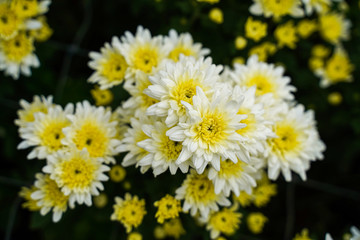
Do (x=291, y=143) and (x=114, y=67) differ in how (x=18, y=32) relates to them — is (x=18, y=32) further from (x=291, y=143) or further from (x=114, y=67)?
(x=291, y=143)

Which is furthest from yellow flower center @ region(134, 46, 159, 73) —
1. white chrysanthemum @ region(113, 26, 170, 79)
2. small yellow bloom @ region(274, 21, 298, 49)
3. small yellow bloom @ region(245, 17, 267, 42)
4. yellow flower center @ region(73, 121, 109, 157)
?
small yellow bloom @ region(274, 21, 298, 49)

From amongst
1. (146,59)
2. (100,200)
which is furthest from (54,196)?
(146,59)

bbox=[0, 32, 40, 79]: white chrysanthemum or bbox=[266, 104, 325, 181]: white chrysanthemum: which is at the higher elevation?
bbox=[0, 32, 40, 79]: white chrysanthemum

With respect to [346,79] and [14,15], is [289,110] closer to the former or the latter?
[346,79]

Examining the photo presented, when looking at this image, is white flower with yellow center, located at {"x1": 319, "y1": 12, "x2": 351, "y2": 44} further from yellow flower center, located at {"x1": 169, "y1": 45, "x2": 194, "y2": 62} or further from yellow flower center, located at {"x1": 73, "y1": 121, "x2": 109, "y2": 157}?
yellow flower center, located at {"x1": 73, "y1": 121, "x2": 109, "y2": 157}

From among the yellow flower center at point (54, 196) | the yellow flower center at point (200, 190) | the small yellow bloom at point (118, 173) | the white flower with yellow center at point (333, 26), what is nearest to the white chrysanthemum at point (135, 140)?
the small yellow bloom at point (118, 173)

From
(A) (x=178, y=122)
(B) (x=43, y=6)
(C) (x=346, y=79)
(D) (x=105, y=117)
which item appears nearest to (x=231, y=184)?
(A) (x=178, y=122)
